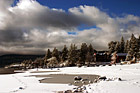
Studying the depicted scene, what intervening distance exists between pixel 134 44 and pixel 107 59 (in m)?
33.7

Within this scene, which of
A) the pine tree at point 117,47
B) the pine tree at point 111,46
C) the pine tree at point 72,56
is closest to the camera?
the pine tree at point 72,56

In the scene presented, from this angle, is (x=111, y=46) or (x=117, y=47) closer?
(x=117, y=47)

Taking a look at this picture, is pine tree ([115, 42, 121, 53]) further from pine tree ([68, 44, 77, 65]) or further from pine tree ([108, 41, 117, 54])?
pine tree ([68, 44, 77, 65])

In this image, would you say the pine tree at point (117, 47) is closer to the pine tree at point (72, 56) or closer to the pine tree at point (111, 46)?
the pine tree at point (111, 46)

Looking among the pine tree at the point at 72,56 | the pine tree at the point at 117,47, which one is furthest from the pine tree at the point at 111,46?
the pine tree at the point at 72,56

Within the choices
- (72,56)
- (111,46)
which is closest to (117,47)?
(111,46)

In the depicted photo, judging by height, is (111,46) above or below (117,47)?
above

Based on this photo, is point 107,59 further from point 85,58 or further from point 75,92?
point 75,92

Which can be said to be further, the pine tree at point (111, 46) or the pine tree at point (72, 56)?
the pine tree at point (111, 46)

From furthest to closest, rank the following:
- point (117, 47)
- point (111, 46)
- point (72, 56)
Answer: point (111, 46) → point (117, 47) → point (72, 56)

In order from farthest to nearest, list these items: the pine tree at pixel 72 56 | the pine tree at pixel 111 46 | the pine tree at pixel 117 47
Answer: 1. the pine tree at pixel 111 46
2. the pine tree at pixel 117 47
3. the pine tree at pixel 72 56

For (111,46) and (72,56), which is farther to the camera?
(111,46)

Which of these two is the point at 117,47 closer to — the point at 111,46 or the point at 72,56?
the point at 111,46

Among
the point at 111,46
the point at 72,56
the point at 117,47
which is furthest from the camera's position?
the point at 111,46
